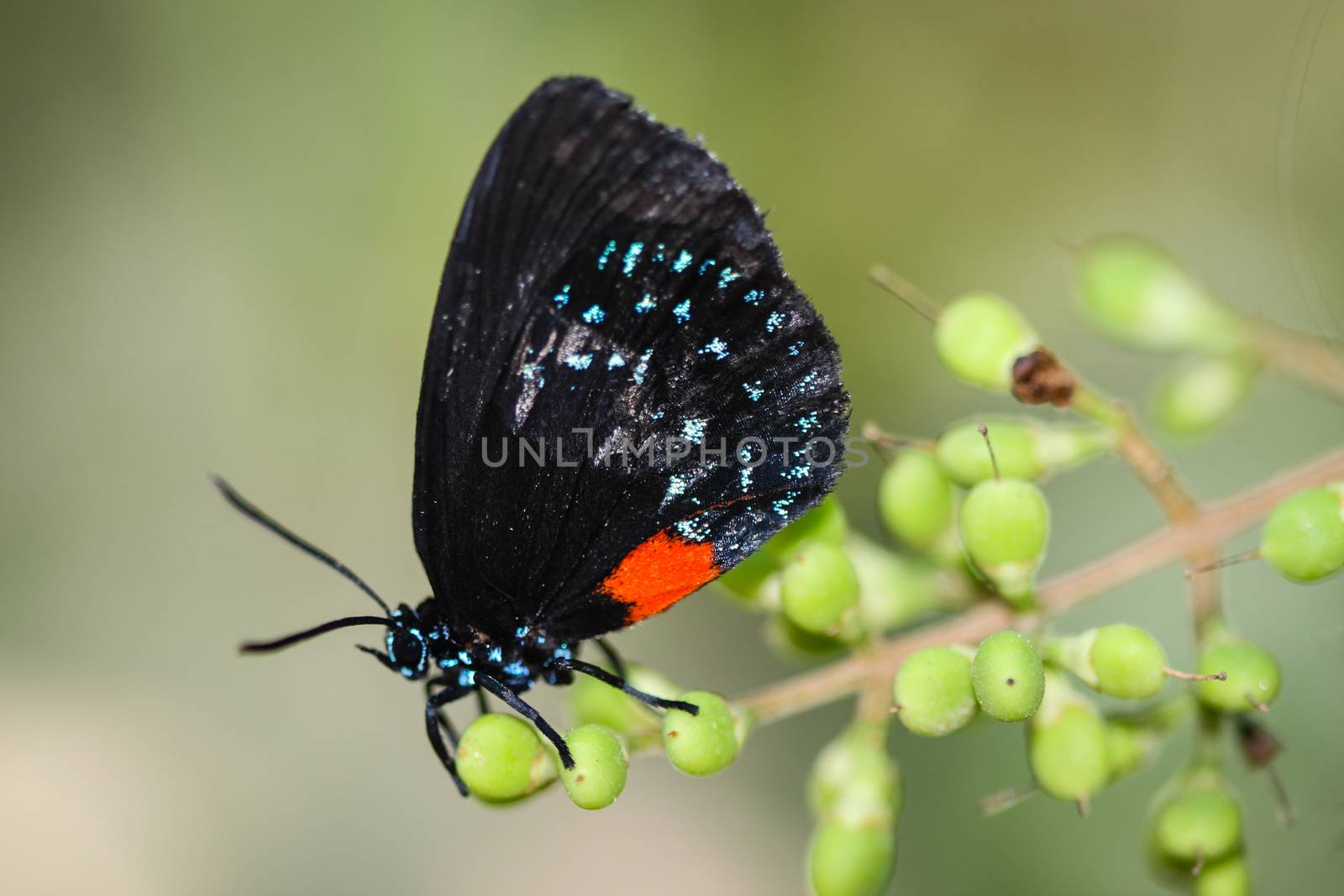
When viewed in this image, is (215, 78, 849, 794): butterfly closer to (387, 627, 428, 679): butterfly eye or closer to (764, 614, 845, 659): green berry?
(387, 627, 428, 679): butterfly eye

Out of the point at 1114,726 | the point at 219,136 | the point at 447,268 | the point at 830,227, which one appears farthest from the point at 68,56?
the point at 1114,726

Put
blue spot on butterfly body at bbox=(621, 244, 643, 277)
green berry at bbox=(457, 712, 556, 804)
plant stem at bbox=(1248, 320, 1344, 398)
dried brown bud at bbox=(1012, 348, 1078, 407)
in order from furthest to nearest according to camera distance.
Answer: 1. plant stem at bbox=(1248, 320, 1344, 398)
2. blue spot on butterfly body at bbox=(621, 244, 643, 277)
3. dried brown bud at bbox=(1012, 348, 1078, 407)
4. green berry at bbox=(457, 712, 556, 804)

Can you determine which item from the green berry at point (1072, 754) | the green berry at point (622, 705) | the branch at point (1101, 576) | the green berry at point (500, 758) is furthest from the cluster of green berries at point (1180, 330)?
the green berry at point (500, 758)

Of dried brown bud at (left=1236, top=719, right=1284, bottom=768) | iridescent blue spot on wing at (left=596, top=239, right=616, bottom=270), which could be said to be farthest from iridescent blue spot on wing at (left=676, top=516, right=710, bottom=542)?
dried brown bud at (left=1236, top=719, right=1284, bottom=768)

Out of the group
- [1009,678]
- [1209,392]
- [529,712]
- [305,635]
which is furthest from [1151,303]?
[305,635]

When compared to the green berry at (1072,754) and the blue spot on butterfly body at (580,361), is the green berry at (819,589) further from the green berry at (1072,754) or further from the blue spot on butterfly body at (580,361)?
the blue spot on butterfly body at (580,361)

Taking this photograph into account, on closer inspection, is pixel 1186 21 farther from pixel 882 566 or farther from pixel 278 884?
pixel 278 884

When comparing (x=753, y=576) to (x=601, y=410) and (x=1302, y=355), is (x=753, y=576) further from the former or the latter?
(x=1302, y=355)
